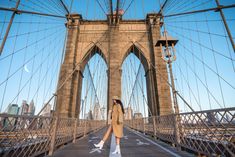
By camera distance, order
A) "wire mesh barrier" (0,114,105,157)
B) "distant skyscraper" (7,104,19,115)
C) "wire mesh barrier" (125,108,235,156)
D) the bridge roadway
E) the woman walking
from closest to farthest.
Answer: "wire mesh barrier" (0,114,105,157) < "wire mesh barrier" (125,108,235,156) < the bridge roadway < the woman walking < "distant skyscraper" (7,104,19,115)

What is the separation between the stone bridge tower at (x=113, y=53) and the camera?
12.9m

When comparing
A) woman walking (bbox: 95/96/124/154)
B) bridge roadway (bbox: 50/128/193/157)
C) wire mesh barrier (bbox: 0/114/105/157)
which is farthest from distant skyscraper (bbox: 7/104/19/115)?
woman walking (bbox: 95/96/124/154)

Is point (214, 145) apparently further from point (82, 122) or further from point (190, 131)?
point (82, 122)

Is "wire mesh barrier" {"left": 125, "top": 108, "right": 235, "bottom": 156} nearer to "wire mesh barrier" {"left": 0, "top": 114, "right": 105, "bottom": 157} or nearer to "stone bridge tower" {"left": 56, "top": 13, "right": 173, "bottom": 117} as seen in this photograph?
"wire mesh barrier" {"left": 0, "top": 114, "right": 105, "bottom": 157}

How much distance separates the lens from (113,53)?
14.4 metres

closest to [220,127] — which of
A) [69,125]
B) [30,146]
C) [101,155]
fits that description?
[101,155]

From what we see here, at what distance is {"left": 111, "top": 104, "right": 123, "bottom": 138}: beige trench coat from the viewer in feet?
9.89

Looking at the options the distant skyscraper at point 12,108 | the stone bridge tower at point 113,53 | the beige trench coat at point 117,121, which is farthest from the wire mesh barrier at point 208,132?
the stone bridge tower at point 113,53

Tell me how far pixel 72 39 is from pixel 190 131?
15.5m

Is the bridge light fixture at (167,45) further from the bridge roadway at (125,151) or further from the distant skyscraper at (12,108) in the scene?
the distant skyscraper at (12,108)

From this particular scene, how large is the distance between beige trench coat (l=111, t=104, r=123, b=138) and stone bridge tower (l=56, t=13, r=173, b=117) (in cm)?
953

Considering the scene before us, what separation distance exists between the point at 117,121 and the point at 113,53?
12071 millimetres

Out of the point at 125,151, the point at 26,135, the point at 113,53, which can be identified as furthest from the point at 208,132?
the point at 113,53

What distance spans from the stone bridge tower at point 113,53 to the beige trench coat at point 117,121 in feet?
31.3
